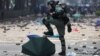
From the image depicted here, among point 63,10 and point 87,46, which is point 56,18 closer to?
point 63,10

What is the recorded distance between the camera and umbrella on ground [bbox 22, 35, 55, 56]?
12.7 metres

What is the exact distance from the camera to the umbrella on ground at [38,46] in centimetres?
1267

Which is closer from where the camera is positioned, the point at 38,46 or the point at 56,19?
the point at 38,46

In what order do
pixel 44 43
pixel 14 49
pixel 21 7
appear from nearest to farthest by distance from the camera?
pixel 44 43 < pixel 14 49 < pixel 21 7

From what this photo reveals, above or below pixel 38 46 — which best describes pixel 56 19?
above

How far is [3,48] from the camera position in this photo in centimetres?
1816

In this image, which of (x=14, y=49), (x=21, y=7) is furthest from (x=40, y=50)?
(x=21, y=7)

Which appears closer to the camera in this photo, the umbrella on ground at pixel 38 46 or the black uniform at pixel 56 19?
the umbrella on ground at pixel 38 46

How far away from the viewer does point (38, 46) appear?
1277 centimetres

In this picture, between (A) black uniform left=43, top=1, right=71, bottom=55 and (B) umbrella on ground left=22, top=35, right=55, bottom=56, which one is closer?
(B) umbrella on ground left=22, top=35, right=55, bottom=56

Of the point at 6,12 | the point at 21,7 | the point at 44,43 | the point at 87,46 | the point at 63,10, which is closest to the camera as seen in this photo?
the point at 44,43

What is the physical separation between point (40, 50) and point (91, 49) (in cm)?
515

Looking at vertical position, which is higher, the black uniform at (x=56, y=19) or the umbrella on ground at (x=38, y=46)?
the black uniform at (x=56, y=19)

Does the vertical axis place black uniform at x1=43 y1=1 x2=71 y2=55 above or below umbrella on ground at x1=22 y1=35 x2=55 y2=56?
above
